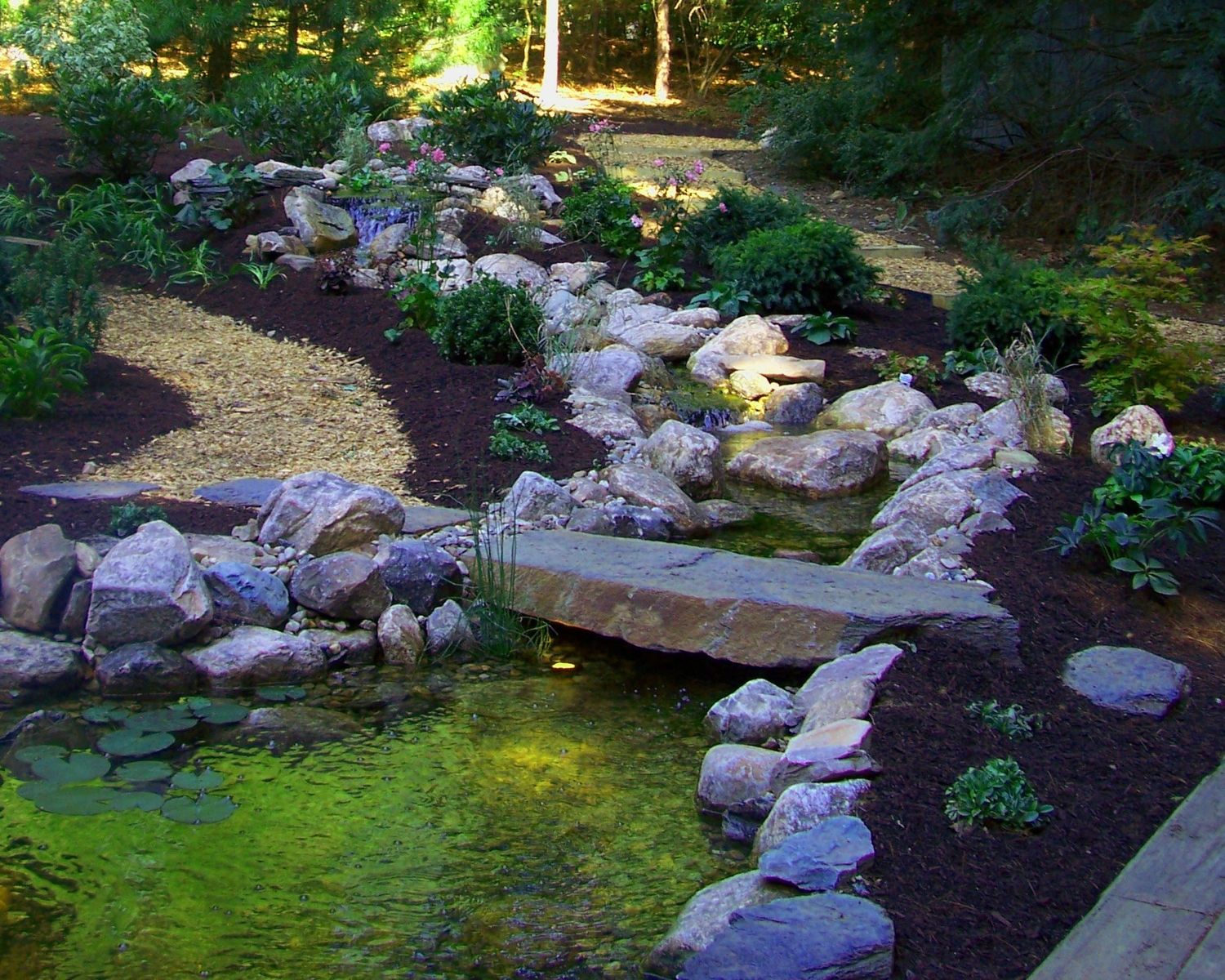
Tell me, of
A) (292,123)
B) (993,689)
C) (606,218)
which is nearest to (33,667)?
(993,689)

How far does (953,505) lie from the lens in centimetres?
570

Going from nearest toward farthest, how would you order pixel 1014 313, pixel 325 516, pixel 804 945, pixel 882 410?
pixel 804 945 < pixel 325 516 < pixel 882 410 < pixel 1014 313

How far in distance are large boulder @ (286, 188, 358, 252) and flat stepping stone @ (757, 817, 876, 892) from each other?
8.10m

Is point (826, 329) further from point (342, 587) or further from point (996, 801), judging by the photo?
point (996, 801)

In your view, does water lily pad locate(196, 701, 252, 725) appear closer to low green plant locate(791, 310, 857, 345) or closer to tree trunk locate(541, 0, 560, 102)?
low green plant locate(791, 310, 857, 345)

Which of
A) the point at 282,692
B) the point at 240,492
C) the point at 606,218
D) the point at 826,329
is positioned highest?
the point at 606,218

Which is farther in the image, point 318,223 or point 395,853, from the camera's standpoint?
point 318,223

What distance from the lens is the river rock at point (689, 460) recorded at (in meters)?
6.49

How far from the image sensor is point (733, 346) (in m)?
8.51

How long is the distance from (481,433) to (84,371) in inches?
93.6

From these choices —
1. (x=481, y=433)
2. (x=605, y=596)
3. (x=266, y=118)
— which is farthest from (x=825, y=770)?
(x=266, y=118)

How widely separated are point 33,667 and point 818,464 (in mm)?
4022

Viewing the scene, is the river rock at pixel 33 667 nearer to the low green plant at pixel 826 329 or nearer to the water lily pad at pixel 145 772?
the water lily pad at pixel 145 772

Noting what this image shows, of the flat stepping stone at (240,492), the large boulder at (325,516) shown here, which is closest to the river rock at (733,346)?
the flat stepping stone at (240,492)
